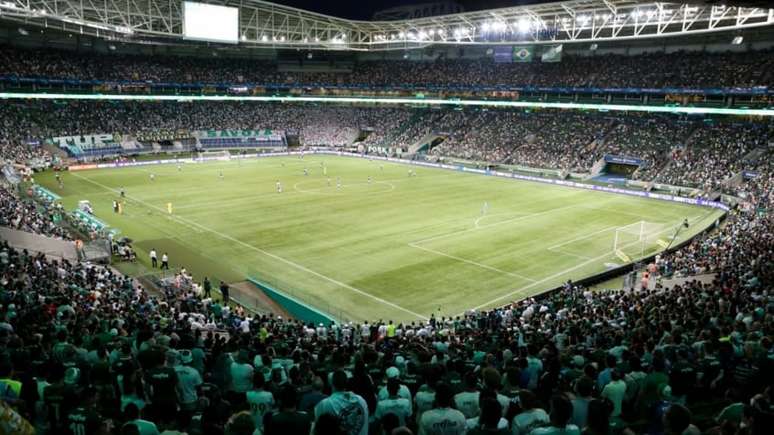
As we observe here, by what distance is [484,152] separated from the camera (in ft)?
238

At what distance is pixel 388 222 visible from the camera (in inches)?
1559

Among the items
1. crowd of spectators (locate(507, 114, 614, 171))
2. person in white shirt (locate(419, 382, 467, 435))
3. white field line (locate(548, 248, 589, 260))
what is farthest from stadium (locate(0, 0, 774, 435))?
white field line (locate(548, 248, 589, 260))

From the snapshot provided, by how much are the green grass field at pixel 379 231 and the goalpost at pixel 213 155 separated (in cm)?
1258

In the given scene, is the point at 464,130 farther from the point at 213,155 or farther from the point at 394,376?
the point at 394,376

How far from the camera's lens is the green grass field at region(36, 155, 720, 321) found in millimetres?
27203

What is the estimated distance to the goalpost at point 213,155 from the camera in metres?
72.6

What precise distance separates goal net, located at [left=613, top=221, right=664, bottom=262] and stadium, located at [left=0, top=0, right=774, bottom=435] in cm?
47

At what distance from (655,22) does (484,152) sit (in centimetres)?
2442

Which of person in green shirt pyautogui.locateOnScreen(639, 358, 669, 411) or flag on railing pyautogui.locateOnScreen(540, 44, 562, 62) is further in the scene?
flag on railing pyautogui.locateOnScreen(540, 44, 562, 62)

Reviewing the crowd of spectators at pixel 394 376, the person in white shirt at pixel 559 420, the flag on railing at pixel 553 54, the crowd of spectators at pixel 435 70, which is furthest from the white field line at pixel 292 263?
the flag on railing at pixel 553 54

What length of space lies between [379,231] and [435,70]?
5824cm

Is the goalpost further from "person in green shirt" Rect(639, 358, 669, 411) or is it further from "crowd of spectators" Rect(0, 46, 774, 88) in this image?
"person in green shirt" Rect(639, 358, 669, 411)

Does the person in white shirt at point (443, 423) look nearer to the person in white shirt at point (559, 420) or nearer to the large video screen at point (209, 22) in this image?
the person in white shirt at point (559, 420)

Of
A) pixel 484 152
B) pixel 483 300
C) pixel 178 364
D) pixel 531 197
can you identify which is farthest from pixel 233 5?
pixel 178 364
